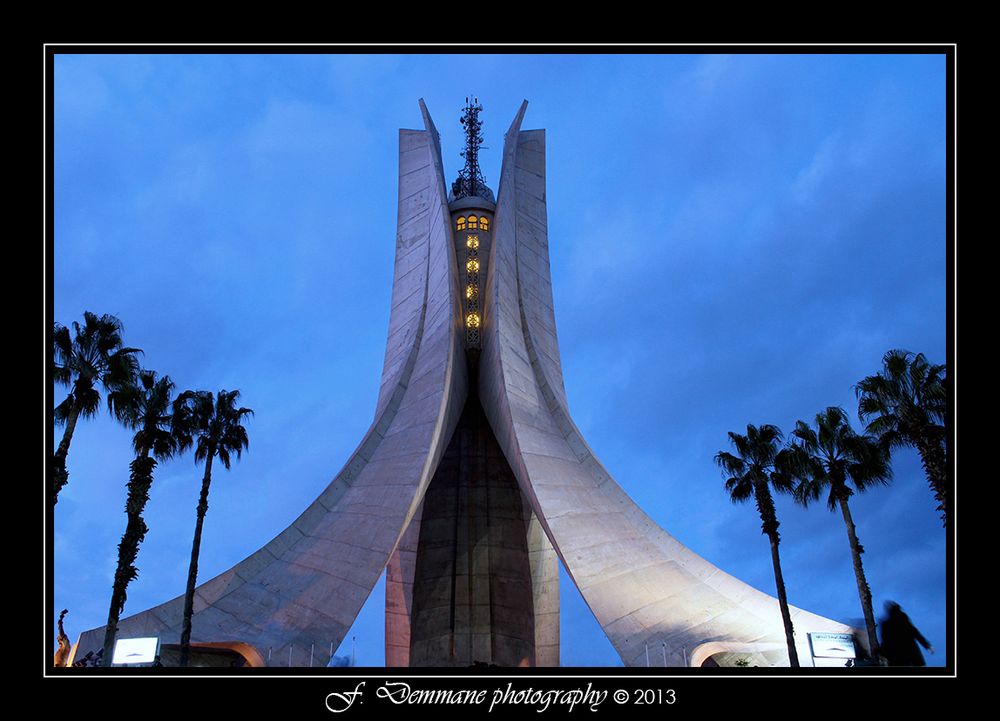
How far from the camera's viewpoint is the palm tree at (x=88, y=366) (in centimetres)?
1068

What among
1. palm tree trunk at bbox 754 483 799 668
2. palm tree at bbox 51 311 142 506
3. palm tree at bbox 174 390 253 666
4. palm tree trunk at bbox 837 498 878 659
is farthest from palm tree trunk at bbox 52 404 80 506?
palm tree trunk at bbox 837 498 878 659

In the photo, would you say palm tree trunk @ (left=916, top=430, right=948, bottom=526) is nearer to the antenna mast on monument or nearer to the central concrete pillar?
the central concrete pillar

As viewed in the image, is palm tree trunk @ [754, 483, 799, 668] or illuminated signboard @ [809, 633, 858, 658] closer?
illuminated signboard @ [809, 633, 858, 658]

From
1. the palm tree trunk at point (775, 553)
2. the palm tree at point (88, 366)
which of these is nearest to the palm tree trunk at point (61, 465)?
the palm tree at point (88, 366)

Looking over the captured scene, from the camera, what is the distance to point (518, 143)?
2345cm

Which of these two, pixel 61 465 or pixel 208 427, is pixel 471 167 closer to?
pixel 208 427

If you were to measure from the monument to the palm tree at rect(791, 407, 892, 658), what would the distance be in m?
2.32

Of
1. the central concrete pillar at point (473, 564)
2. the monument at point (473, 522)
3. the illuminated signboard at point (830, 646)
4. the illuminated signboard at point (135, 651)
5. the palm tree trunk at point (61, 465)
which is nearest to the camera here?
the palm tree trunk at point (61, 465)

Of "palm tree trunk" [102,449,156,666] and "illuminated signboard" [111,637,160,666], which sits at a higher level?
"palm tree trunk" [102,449,156,666]

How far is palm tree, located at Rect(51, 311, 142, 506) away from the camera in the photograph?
420 inches

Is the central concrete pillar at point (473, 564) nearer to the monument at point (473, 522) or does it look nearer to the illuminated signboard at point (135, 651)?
the monument at point (473, 522)

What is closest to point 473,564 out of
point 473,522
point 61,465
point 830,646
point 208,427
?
point 473,522
